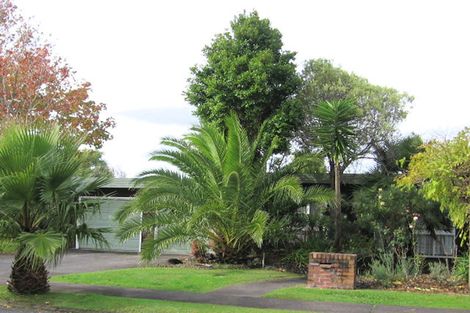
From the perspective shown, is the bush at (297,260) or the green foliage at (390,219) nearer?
the green foliage at (390,219)

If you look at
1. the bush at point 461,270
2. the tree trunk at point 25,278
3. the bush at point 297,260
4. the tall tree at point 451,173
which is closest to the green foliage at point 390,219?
the bush at point 297,260

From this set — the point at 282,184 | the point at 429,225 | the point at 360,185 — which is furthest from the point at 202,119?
the point at 429,225

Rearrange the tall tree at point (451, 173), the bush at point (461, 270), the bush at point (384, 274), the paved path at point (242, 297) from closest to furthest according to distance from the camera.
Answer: the paved path at point (242, 297)
the tall tree at point (451, 173)
the bush at point (384, 274)
the bush at point (461, 270)

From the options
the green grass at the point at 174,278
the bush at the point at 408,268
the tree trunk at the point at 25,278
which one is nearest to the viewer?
the tree trunk at the point at 25,278

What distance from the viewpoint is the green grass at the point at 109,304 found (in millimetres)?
9547

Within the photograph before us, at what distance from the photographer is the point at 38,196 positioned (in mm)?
10336

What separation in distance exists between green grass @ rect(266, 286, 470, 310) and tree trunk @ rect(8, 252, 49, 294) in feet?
15.0

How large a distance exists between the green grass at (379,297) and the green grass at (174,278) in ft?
6.41

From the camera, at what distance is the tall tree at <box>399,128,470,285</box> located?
11547 mm

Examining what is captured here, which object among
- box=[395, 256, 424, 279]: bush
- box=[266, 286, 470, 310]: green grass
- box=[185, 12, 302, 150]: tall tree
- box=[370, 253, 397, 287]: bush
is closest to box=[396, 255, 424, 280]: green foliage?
box=[395, 256, 424, 279]: bush

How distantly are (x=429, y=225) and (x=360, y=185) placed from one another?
292cm

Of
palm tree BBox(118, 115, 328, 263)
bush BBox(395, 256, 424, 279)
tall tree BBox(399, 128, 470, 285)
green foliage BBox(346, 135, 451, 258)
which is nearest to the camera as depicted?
tall tree BBox(399, 128, 470, 285)

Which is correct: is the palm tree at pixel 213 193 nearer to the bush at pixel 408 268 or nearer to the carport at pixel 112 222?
the bush at pixel 408 268

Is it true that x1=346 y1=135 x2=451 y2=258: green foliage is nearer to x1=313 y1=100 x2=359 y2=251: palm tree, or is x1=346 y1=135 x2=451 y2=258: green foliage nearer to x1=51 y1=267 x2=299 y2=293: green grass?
x1=313 y1=100 x2=359 y2=251: palm tree
